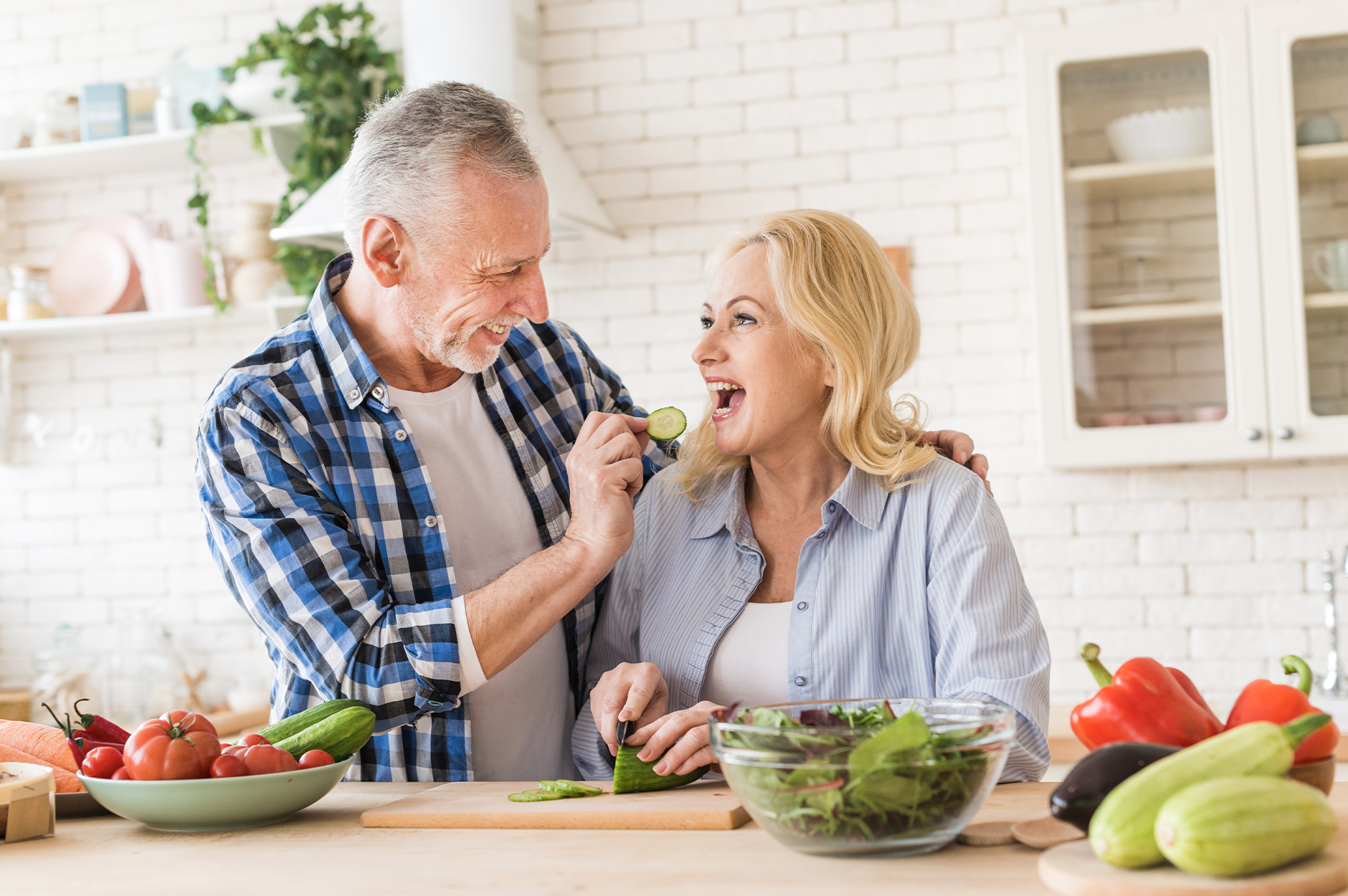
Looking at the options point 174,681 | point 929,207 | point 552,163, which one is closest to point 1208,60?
point 929,207

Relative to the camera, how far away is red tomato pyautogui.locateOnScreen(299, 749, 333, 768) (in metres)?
1.51

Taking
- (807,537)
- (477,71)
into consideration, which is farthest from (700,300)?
(807,537)

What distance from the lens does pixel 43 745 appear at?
5.57 feet

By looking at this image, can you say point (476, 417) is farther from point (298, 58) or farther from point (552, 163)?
point (298, 58)

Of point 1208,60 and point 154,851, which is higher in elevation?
point 1208,60

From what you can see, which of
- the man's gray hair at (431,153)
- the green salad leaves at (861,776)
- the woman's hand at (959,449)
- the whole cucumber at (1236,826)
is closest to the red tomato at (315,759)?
the green salad leaves at (861,776)

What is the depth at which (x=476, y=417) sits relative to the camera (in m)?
2.17

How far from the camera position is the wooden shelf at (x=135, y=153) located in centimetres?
386

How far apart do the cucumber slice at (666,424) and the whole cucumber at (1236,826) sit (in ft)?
3.62

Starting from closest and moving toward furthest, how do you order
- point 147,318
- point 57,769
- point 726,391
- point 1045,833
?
1. point 1045,833
2. point 57,769
3. point 726,391
4. point 147,318

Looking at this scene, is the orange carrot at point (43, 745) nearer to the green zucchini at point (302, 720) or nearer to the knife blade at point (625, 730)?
the green zucchini at point (302, 720)

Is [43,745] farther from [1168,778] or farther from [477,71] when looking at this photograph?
[477,71]

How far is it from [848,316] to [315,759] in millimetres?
1064

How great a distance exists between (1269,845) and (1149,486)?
8.73ft
